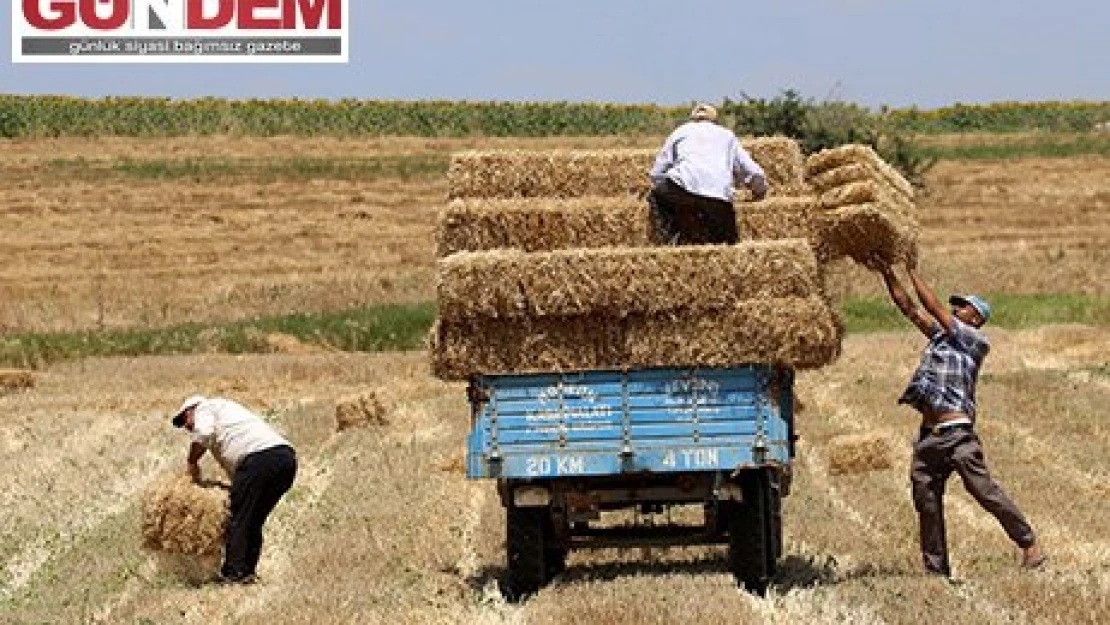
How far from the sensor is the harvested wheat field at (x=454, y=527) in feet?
42.6

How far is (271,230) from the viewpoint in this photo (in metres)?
56.8

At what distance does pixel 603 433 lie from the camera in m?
13.9

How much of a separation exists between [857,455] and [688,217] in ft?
23.1

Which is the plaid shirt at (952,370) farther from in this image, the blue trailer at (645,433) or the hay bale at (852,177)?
the blue trailer at (645,433)

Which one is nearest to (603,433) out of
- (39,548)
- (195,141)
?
(39,548)

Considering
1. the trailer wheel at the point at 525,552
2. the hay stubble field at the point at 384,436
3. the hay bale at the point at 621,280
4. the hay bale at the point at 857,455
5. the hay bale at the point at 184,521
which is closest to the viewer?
the hay stubble field at the point at 384,436

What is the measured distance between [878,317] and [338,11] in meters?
13.1

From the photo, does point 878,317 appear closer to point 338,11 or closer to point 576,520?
point 338,11

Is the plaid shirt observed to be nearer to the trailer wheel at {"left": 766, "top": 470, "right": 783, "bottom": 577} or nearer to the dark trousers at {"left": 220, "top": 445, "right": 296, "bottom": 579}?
the trailer wheel at {"left": 766, "top": 470, "right": 783, "bottom": 577}

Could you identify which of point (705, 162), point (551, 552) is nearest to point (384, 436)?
point (551, 552)

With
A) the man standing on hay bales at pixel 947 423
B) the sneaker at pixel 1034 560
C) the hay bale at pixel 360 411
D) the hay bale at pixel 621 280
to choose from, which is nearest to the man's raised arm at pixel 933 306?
the man standing on hay bales at pixel 947 423

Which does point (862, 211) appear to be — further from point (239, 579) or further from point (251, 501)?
point (239, 579)

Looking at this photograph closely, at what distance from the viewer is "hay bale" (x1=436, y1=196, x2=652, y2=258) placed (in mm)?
14625

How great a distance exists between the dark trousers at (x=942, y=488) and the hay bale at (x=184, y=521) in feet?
16.6
